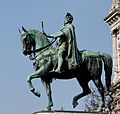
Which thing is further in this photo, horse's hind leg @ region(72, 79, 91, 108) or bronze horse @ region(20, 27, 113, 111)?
horse's hind leg @ region(72, 79, 91, 108)

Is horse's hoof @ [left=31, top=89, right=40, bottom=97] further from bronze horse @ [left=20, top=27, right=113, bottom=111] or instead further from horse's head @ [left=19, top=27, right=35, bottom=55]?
horse's head @ [left=19, top=27, right=35, bottom=55]

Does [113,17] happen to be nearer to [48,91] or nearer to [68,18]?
[68,18]

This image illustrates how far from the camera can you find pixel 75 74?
2462 centimetres

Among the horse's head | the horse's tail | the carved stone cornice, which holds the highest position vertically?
the carved stone cornice

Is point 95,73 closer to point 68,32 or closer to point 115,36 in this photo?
point 68,32

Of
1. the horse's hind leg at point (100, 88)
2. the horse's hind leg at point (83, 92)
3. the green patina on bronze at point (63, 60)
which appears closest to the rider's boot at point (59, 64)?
the green patina on bronze at point (63, 60)

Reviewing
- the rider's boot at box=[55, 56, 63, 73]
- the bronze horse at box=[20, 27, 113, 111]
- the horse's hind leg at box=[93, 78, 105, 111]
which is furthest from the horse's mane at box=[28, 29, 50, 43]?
the horse's hind leg at box=[93, 78, 105, 111]

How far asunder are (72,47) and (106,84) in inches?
87.7

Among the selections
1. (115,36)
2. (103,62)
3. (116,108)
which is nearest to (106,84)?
(103,62)

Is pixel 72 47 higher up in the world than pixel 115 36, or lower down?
lower down

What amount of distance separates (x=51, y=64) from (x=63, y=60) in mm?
445

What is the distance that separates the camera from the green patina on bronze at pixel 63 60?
24250mm

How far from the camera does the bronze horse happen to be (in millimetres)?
24297

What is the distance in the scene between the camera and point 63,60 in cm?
2427
